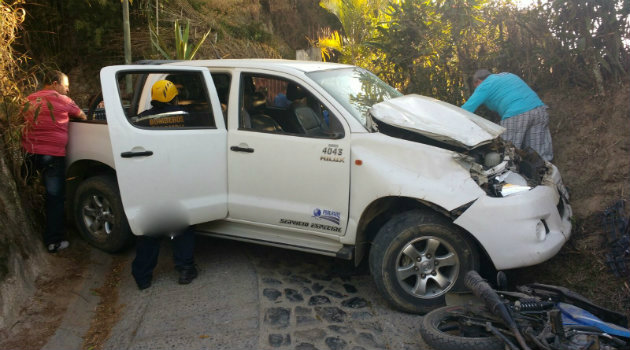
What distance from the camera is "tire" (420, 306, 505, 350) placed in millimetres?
3357

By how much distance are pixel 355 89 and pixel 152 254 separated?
239 centimetres

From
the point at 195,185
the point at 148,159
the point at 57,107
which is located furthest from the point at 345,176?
the point at 57,107

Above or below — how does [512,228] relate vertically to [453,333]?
above

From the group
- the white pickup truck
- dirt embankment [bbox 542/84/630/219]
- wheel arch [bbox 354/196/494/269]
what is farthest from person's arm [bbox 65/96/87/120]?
dirt embankment [bbox 542/84/630/219]

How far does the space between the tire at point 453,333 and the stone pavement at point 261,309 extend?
23 cm

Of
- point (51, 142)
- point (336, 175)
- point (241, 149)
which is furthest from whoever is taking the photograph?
point (51, 142)

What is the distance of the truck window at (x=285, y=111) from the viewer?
454cm

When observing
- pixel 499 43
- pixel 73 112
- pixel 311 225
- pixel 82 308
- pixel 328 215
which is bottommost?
pixel 82 308

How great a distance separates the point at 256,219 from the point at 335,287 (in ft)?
3.12

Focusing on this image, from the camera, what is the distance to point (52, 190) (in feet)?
17.8

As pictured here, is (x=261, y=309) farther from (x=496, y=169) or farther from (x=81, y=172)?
(x=81, y=172)

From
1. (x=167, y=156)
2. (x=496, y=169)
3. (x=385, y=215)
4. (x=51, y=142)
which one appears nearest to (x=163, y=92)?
(x=167, y=156)

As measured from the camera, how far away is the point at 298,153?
442 centimetres

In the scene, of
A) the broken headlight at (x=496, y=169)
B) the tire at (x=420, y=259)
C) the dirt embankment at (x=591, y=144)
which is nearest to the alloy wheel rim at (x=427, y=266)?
the tire at (x=420, y=259)
